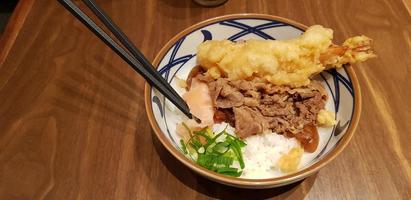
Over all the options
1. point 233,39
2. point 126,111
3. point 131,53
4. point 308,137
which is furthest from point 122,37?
point 308,137

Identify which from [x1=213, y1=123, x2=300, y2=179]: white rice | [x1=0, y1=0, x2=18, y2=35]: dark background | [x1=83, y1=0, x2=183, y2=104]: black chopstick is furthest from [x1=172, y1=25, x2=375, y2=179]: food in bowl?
[x1=0, y1=0, x2=18, y2=35]: dark background

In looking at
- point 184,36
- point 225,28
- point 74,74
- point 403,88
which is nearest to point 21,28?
point 74,74

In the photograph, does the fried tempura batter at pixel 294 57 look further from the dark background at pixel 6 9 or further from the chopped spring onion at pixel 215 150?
the dark background at pixel 6 9

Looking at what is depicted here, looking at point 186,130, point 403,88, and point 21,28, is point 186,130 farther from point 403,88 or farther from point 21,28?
point 21,28

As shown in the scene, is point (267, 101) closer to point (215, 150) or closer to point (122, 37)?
point (215, 150)

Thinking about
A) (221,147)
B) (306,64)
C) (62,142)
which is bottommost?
(221,147)
